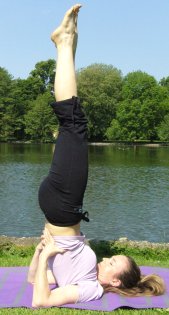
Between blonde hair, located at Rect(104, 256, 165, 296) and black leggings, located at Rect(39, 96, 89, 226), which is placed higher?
black leggings, located at Rect(39, 96, 89, 226)

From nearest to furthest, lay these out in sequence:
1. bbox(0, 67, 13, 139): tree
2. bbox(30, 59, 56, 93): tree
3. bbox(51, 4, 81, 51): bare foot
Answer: bbox(51, 4, 81, 51): bare foot, bbox(0, 67, 13, 139): tree, bbox(30, 59, 56, 93): tree

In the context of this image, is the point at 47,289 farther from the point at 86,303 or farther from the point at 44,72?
the point at 44,72

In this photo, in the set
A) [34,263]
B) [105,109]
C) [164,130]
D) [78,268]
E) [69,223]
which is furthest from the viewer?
[105,109]

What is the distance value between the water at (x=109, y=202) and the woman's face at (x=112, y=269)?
9.54 meters

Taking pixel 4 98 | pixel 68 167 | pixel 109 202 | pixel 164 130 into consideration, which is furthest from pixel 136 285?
pixel 4 98

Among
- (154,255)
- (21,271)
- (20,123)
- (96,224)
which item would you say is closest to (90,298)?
(21,271)

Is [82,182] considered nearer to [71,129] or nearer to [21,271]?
[71,129]

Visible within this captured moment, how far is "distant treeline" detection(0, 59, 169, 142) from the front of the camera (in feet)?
251

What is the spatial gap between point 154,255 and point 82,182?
184 inches

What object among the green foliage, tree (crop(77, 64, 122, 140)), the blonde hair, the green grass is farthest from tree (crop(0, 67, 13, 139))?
the blonde hair

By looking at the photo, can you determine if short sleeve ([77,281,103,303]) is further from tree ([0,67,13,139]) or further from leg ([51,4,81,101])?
tree ([0,67,13,139])

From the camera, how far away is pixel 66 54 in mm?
4668

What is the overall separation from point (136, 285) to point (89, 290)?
0.58 m

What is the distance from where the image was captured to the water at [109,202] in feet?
52.3
